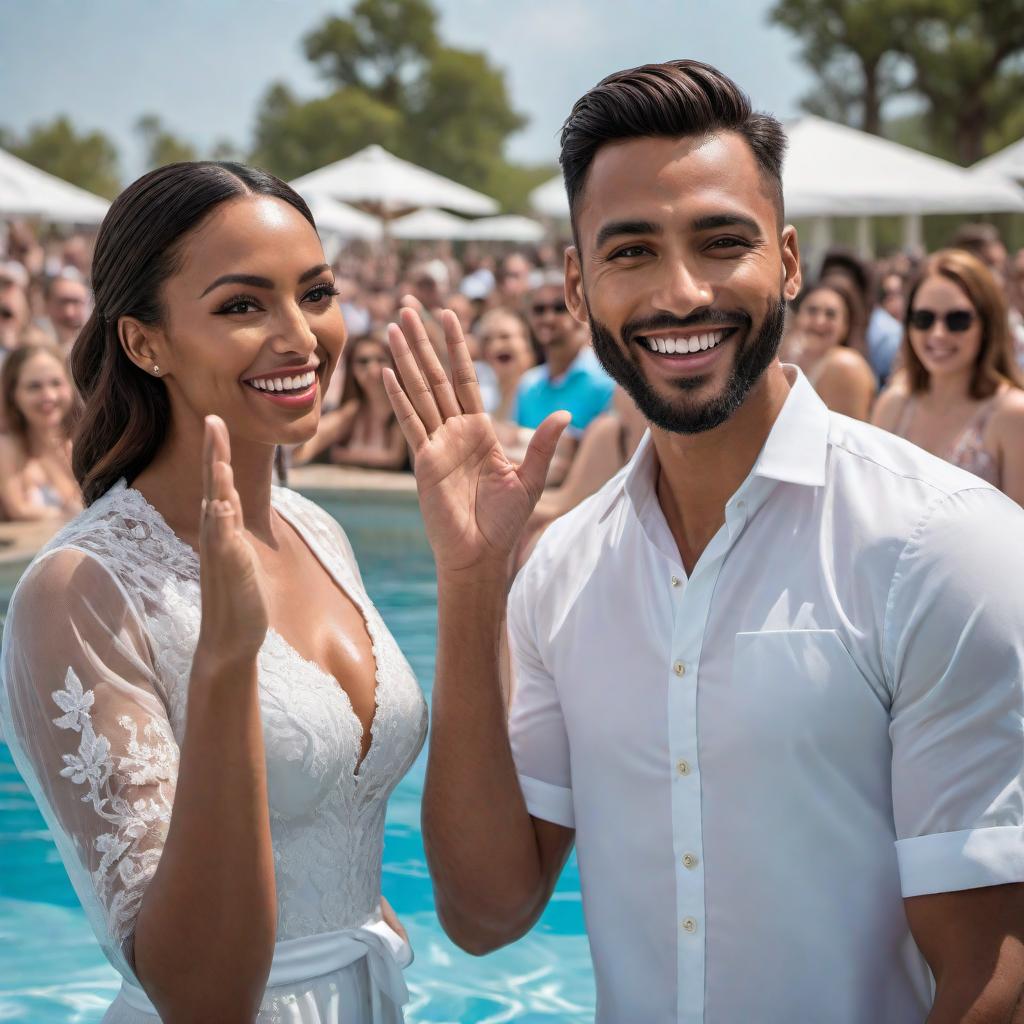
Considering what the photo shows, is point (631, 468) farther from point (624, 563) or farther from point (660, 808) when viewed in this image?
point (660, 808)

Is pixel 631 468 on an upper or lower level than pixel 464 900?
upper

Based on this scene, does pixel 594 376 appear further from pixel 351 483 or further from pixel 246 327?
pixel 246 327

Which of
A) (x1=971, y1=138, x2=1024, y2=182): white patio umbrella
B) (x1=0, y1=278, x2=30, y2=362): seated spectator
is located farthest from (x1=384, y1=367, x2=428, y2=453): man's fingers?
(x1=971, y1=138, x2=1024, y2=182): white patio umbrella

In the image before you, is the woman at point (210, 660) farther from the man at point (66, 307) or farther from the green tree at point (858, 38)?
the green tree at point (858, 38)

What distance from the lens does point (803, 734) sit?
2.16 metres

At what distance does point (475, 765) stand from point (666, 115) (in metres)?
1.21

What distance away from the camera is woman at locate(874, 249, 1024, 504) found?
19.6 ft

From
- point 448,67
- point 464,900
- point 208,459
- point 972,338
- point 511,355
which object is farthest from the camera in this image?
Result: point 448,67

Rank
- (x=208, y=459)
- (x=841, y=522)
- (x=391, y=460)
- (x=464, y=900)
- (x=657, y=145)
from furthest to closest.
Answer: (x=391, y=460) → (x=464, y=900) → (x=657, y=145) → (x=841, y=522) → (x=208, y=459)

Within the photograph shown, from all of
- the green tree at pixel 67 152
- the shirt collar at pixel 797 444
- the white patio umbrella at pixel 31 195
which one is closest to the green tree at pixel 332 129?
the green tree at pixel 67 152

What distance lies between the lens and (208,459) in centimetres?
196

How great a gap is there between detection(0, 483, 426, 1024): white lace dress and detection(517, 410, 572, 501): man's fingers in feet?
1.54

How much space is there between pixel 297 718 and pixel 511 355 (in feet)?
28.3

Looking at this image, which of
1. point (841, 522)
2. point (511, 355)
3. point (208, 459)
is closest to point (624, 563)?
point (841, 522)
